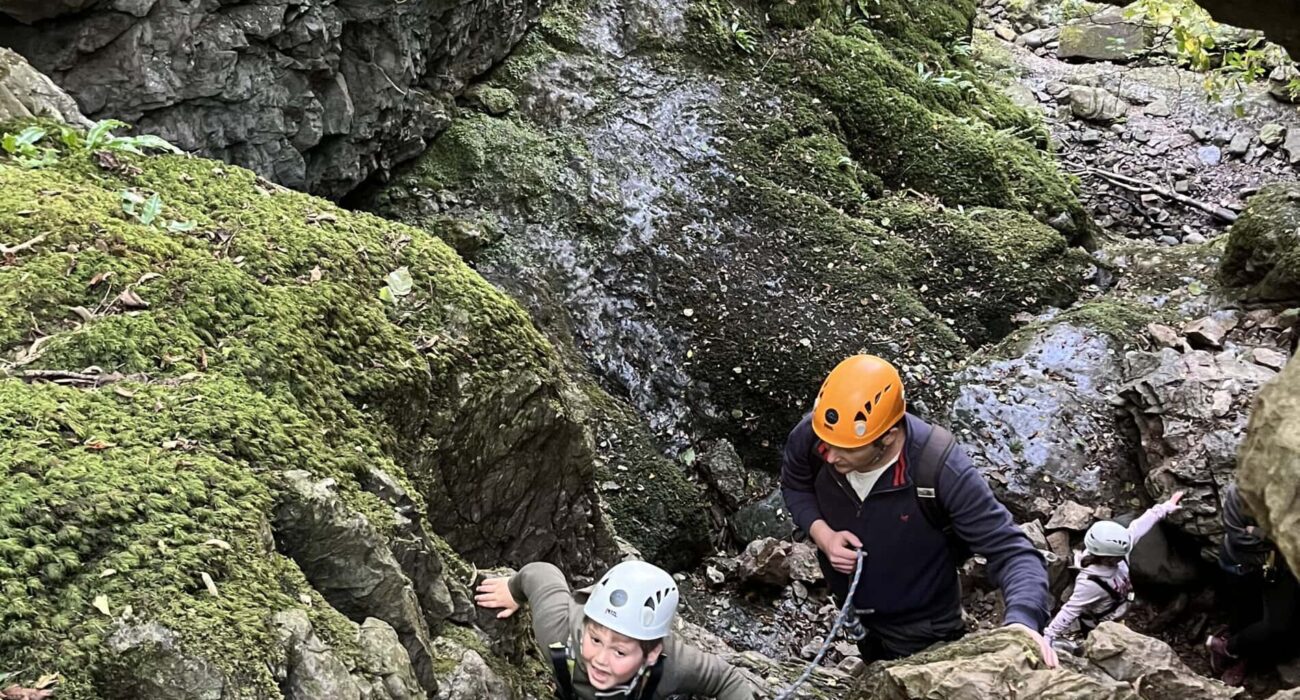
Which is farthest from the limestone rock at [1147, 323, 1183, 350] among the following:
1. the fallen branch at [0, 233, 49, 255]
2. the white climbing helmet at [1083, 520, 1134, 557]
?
the fallen branch at [0, 233, 49, 255]

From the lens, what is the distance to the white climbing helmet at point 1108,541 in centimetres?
755

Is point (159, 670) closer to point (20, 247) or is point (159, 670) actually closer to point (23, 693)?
point (23, 693)

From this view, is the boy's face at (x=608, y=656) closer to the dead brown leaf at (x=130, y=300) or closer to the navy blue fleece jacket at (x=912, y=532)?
the navy blue fleece jacket at (x=912, y=532)

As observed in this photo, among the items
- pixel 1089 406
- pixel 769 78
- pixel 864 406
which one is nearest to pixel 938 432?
pixel 864 406

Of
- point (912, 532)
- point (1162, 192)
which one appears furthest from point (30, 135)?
point (1162, 192)

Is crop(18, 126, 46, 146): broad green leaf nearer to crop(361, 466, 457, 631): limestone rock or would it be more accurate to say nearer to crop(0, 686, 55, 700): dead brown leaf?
crop(361, 466, 457, 631): limestone rock

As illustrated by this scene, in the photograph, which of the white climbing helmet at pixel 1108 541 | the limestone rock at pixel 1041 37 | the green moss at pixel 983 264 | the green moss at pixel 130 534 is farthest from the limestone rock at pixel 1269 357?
the limestone rock at pixel 1041 37

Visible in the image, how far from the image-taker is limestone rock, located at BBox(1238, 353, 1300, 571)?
2213 mm

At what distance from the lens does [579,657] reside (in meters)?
3.83

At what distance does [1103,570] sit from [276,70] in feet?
26.4

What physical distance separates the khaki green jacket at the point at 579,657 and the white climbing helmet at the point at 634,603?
A: 13cm

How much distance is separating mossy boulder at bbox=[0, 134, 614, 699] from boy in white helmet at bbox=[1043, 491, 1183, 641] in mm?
4590

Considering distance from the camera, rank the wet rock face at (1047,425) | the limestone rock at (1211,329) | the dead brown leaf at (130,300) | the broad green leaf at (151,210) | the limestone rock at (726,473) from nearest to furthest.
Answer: the dead brown leaf at (130,300) < the broad green leaf at (151,210) < the limestone rock at (726,473) < the wet rock face at (1047,425) < the limestone rock at (1211,329)

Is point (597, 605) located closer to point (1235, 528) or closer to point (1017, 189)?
point (1235, 528)
